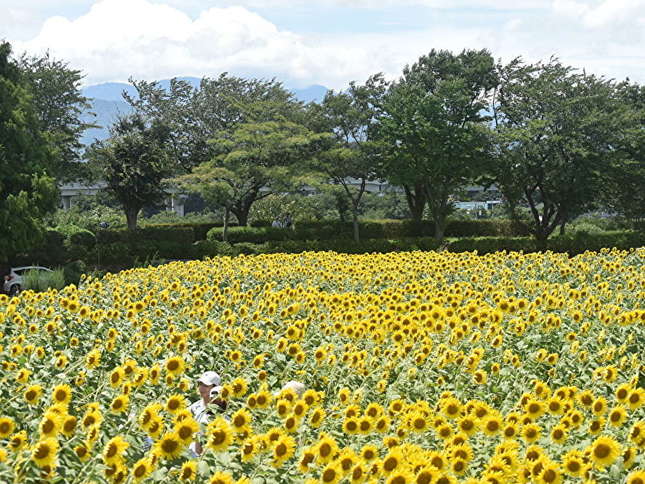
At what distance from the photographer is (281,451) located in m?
3.34

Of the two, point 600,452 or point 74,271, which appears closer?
point 600,452

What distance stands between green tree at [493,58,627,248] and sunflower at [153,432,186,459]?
24610 millimetres

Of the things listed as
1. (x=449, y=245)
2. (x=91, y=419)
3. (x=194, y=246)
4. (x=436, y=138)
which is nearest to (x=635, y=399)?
(x=91, y=419)

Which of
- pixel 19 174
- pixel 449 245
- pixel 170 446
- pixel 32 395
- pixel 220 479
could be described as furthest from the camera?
pixel 449 245

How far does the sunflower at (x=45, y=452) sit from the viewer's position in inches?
121

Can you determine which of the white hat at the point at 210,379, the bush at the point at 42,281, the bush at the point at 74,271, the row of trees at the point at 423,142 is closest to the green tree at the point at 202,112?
the row of trees at the point at 423,142

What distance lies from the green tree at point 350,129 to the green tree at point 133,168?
8.34 metres

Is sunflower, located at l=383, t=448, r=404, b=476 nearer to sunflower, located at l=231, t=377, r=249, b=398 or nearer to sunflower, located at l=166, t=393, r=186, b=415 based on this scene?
sunflower, located at l=166, t=393, r=186, b=415

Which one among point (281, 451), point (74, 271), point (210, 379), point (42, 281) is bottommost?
point (74, 271)

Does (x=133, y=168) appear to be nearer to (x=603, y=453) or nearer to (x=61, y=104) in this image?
(x=61, y=104)

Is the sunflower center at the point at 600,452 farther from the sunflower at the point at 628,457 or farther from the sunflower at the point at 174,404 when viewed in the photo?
the sunflower at the point at 174,404

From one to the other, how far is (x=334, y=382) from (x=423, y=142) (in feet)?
76.4

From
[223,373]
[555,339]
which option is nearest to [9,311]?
[223,373]

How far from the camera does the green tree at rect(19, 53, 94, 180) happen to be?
3212 centimetres
